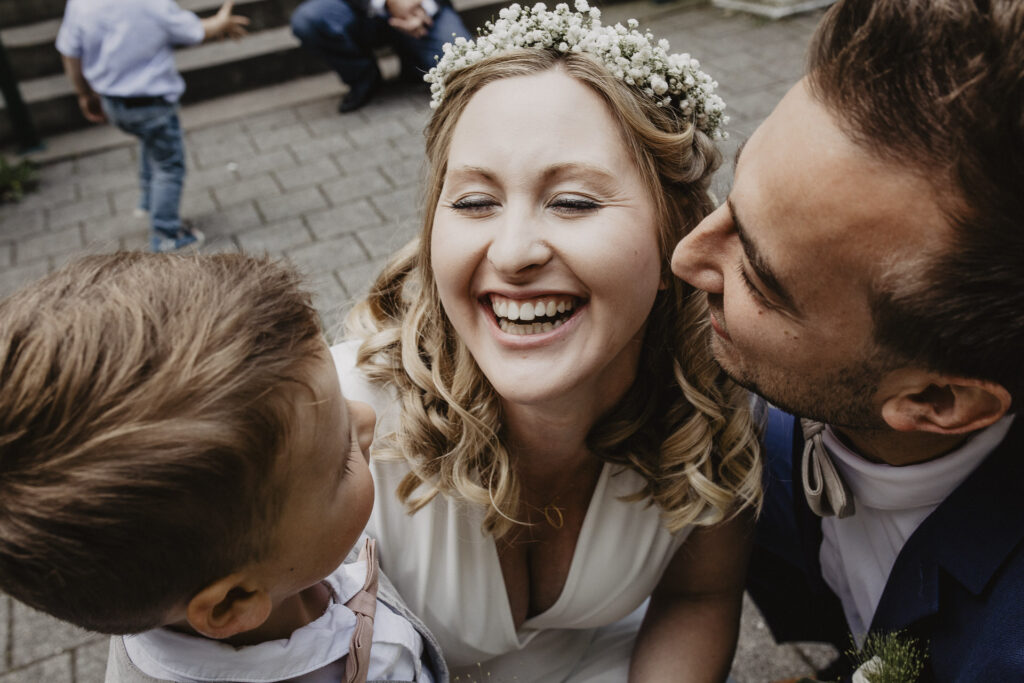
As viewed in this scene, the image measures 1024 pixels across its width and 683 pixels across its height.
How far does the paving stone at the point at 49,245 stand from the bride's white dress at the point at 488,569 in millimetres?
4074

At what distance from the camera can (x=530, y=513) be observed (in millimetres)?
2182

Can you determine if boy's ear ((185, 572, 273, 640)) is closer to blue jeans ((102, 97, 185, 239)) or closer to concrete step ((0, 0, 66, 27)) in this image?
blue jeans ((102, 97, 185, 239))

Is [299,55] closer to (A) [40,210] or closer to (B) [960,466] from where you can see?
(A) [40,210]

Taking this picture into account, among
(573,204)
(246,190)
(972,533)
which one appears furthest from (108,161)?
(972,533)

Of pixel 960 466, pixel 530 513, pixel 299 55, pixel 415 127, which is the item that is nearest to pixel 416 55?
pixel 415 127

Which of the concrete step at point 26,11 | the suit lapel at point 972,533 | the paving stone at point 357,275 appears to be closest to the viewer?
the suit lapel at point 972,533

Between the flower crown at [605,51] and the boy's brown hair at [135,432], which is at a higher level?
the flower crown at [605,51]

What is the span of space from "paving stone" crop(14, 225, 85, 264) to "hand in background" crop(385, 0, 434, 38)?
280 centimetres

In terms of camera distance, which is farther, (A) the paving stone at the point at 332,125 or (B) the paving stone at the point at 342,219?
(A) the paving stone at the point at 332,125

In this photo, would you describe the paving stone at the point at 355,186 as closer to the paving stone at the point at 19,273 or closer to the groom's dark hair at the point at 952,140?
the paving stone at the point at 19,273

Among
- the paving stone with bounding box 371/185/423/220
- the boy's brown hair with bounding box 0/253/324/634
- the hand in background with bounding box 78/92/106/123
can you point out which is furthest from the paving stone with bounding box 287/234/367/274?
the boy's brown hair with bounding box 0/253/324/634

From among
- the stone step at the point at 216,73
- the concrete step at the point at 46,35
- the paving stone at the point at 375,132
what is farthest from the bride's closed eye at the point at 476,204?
the concrete step at the point at 46,35

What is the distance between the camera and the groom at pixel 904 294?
142cm

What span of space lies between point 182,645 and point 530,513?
3.23ft
